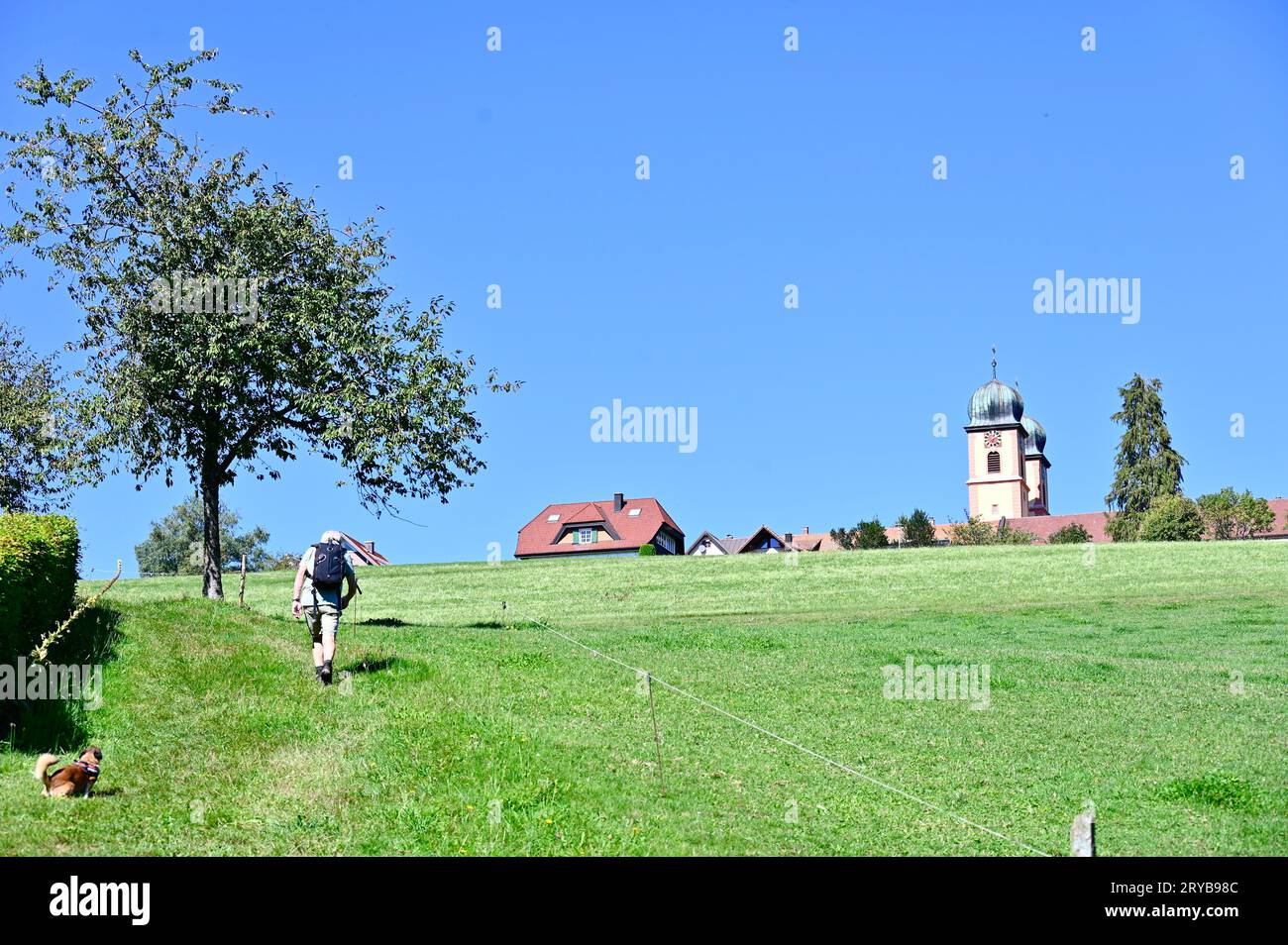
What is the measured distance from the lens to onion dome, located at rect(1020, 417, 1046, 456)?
195625 millimetres

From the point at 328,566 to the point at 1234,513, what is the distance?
89968 millimetres

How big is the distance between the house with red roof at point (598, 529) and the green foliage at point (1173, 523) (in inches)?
1842

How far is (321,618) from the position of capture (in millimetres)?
20078

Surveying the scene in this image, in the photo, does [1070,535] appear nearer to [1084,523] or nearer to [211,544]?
[1084,523]

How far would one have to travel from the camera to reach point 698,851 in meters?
12.4

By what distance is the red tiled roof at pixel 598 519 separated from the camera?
120 metres

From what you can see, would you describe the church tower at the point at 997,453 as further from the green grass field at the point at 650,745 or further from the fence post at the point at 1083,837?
the fence post at the point at 1083,837

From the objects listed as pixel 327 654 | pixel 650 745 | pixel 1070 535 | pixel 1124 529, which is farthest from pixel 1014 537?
pixel 650 745

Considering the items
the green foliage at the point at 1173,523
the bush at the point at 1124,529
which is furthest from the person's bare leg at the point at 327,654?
the bush at the point at 1124,529

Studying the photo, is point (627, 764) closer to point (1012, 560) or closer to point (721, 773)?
point (721, 773)
